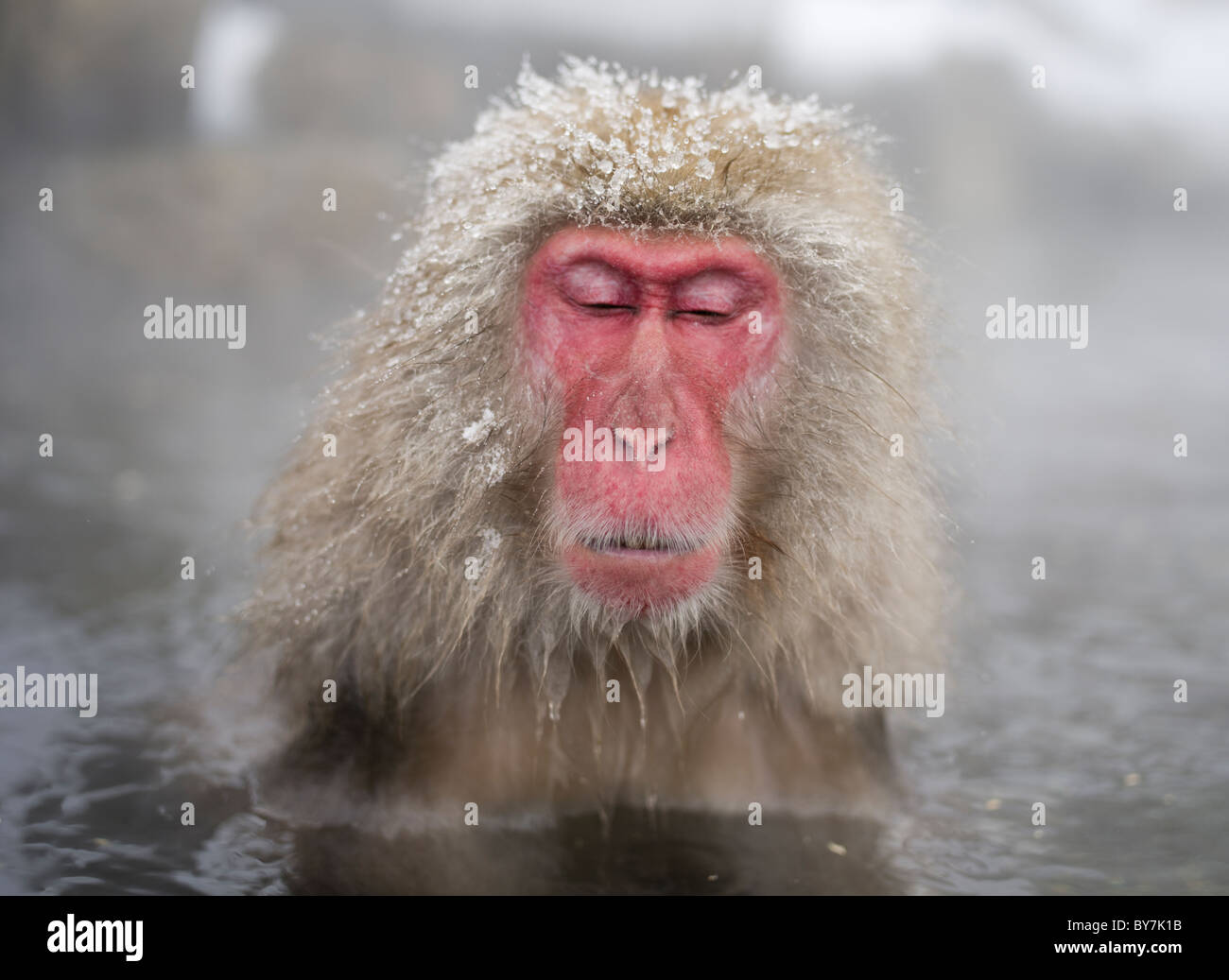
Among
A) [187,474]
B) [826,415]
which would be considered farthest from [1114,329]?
[826,415]

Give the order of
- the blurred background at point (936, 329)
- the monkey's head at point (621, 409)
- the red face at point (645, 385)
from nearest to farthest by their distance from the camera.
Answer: the red face at point (645, 385) → the monkey's head at point (621, 409) → the blurred background at point (936, 329)

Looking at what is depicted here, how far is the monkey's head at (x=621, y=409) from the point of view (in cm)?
276

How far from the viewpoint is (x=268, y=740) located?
12.2ft

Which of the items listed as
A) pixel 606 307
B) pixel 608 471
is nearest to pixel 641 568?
pixel 608 471

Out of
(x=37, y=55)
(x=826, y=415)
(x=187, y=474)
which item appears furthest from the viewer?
(x=37, y=55)

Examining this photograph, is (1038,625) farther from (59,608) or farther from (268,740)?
(59,608)

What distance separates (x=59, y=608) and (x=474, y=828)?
8.80ft

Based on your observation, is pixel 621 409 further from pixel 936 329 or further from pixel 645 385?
pixel 936 329

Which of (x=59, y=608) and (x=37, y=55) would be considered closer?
(x=59, y=608)

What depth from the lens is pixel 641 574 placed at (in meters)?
2.74

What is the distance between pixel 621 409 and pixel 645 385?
77mm

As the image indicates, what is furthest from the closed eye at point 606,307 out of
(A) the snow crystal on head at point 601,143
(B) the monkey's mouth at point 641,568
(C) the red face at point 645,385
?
(B) the monkey's mouth at point 641,568

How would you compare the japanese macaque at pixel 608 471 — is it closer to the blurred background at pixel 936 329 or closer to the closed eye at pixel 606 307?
the closed eye at pixel 606 307

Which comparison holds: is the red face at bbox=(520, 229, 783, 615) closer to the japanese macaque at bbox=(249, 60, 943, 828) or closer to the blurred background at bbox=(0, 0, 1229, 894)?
the japanese macaque at bbox=(249, 60, 943, 828)
